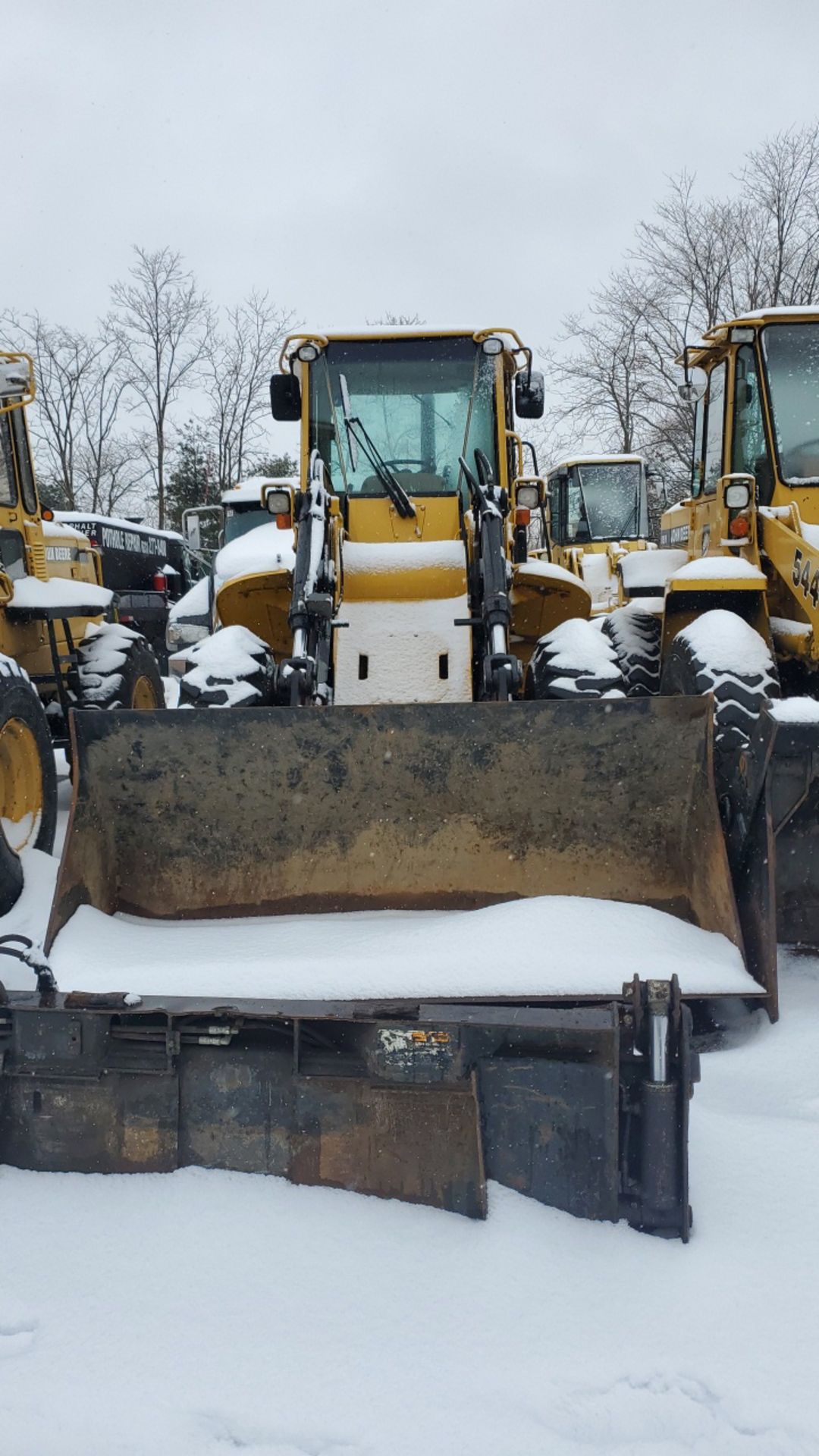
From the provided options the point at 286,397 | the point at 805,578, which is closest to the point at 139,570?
the point at 286,397

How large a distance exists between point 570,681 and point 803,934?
1.65 metres

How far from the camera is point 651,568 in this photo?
312 inches

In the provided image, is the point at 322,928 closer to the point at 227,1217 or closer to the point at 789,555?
the point at 227,1217

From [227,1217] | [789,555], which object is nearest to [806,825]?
[789,555]

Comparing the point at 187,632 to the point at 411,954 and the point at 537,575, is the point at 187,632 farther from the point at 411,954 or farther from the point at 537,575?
the point at 411,954

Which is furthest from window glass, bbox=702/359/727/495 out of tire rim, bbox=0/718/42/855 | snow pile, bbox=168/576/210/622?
snow pile, bbox=168/576/210/622

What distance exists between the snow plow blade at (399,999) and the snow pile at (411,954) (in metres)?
0.07

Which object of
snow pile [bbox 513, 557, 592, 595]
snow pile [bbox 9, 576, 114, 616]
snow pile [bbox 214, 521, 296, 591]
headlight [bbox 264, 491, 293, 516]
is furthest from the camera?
snow pile [bbox 214, 521, 296, 591]

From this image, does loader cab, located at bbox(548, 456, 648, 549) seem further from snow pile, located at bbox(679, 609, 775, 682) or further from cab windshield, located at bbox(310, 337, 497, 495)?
snow pile, located at bbox(679, 609, 775, 682)

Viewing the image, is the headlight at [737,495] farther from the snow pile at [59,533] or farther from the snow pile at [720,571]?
the snow pile at [59,533]

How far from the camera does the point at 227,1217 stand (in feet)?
9.44

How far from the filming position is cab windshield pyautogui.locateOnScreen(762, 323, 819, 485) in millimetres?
6016

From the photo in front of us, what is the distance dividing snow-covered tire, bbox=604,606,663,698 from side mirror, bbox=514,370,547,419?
4.76 feet

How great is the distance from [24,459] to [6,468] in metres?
0.22
